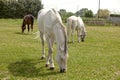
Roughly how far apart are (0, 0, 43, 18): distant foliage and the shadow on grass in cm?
4425

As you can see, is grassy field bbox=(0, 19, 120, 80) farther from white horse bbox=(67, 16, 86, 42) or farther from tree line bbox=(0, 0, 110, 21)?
tree line bbox=(0, 0, 110, 21)

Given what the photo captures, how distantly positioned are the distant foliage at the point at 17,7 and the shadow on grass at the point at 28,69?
44.2 metres

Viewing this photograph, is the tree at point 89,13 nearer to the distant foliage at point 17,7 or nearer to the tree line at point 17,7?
the tree line at point 17,7

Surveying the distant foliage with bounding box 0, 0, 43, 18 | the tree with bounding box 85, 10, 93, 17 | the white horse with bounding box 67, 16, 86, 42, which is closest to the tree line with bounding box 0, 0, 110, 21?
the distant foliage with bounding box 0, 0, 43, 18

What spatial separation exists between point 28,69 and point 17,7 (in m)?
47.4

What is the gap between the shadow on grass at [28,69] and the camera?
8336mm

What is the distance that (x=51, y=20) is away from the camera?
9078 mm

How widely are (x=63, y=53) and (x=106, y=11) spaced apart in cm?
7173

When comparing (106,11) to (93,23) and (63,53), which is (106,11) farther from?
(63,53)

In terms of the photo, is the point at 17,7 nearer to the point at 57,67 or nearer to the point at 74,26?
the point at 74,26

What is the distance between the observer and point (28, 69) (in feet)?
29.7

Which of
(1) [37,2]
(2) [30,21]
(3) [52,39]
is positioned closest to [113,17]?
(1) [37,2]

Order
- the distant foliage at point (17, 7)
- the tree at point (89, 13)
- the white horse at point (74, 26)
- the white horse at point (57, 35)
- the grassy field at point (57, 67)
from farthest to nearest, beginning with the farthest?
the tree at point (89, 13) < the distant foliage at point (17, 7) < the white horse at point (74, 26) < the white horse at point (57, 35) < the grassy field at point (57, 67)

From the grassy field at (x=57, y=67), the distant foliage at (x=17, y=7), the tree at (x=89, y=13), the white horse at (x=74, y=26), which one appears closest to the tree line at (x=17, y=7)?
the distant foliage at (x=17, y=7)
